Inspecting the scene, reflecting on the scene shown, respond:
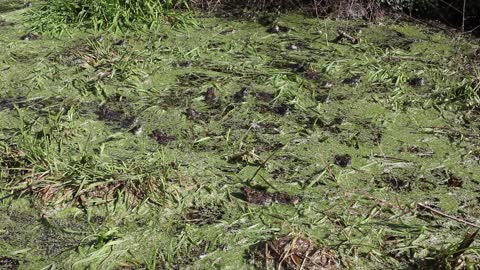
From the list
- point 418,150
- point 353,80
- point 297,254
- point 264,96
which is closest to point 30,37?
point 264,96

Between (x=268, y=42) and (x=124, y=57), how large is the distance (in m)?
1.03

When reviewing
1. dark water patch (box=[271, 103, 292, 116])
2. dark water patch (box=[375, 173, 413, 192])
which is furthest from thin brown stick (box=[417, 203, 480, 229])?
dark water patch (box=[271, 103, 292, 116])

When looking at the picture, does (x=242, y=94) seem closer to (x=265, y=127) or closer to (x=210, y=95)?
(x=210, y=95)

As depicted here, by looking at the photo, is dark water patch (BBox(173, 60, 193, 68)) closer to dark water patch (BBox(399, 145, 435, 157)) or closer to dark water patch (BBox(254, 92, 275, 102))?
dark water patch (BBox(254, 92, 275, 102))

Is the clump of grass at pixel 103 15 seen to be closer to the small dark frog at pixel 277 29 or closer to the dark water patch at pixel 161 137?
the small dark frog at pixel 277 29

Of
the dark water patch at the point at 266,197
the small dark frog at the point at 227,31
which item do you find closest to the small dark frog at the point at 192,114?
the dark water patch at the point at 266,197

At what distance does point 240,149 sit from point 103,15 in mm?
2101

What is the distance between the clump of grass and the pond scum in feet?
0.35

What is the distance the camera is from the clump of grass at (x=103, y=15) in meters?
4.79

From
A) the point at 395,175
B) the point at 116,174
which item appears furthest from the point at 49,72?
the point at 395,175

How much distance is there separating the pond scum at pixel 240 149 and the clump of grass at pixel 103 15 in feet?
0.35

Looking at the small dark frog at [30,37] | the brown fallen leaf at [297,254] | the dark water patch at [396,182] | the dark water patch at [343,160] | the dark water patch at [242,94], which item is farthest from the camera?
the small dark frog at [30,37]

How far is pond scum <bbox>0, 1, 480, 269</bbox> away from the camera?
8.47 feet

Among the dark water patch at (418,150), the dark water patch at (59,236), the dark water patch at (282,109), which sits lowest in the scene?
the dark water patch at (59,236)
